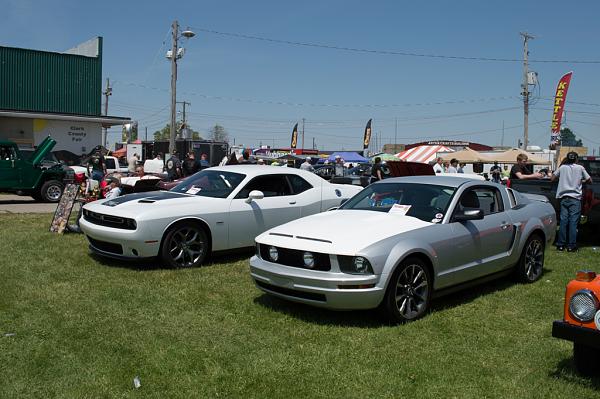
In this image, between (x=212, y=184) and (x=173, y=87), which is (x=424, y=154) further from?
(x=212, y=184)

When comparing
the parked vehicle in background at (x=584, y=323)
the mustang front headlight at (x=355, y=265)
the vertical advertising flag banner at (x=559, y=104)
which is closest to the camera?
the parked vehicle in background at (x=584, y=323)

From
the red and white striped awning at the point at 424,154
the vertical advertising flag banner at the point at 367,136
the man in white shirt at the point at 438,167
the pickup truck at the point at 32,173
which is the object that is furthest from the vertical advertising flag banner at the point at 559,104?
the vertical advertising flag banner at the point at 367,136

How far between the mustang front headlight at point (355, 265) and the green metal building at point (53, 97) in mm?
24150

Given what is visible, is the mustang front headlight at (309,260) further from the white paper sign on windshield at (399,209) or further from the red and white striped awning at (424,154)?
the red and white striped awning at (424,154)

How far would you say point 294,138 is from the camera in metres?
83.2

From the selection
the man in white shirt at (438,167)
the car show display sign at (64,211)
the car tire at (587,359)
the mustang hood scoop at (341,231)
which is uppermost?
the man in white shirt at (438,167)

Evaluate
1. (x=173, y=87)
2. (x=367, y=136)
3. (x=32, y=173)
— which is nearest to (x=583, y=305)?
(x=32, y=173)

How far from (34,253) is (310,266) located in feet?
16.6

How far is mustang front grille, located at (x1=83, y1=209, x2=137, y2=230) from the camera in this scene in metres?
7.21

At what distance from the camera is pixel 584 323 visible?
3.74 m

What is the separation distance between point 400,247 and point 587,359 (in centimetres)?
180

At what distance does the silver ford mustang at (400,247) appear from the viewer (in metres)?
5.10

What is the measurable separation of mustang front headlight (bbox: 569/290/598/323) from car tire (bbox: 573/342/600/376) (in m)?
0.35

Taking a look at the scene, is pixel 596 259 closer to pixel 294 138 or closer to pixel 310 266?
pixel 310 266
